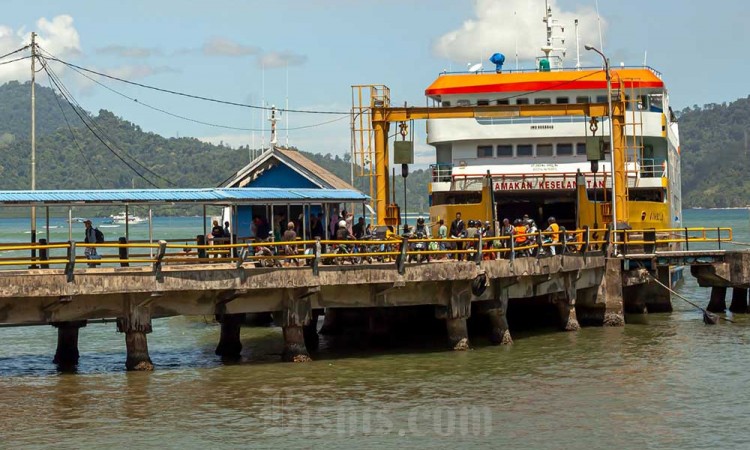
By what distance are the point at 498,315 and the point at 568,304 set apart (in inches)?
141

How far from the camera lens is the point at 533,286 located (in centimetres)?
3278

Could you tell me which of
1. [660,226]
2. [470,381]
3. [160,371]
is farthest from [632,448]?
[660,226]

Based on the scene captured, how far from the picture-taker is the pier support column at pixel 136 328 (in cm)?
2661

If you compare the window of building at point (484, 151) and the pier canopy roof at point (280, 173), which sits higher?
the window of building at point (484, 151)

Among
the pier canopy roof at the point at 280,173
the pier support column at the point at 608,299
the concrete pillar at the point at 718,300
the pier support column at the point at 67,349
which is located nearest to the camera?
the pier support column at the point at 67,349

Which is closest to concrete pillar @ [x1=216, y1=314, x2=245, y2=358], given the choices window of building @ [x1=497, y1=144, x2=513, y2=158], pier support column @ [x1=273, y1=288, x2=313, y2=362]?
pier support column @ [x1=273, y1=288, x2=313, y2=362]

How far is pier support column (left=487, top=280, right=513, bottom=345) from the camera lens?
102 feet

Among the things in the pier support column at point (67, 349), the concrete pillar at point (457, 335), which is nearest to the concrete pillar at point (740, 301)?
the concrete pillar at point (457, 335)

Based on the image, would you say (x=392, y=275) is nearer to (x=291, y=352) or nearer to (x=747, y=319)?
(x=291, y=352)

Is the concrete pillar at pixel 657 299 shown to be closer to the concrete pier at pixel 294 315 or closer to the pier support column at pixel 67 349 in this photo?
the concrete pier at pixel 294 315

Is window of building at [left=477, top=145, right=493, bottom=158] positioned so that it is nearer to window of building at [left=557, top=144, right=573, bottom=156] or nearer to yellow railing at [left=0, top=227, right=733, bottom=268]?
window of building at [left=557, top=144, right=573, bottom=156]

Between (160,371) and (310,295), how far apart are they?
3.76m

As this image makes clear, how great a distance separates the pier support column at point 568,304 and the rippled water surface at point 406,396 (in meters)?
0.65

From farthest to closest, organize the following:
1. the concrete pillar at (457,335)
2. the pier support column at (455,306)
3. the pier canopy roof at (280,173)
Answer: the pier canopy roof at (280,173), the concrete pillar at (457,335), the pier support column at (455,306)
